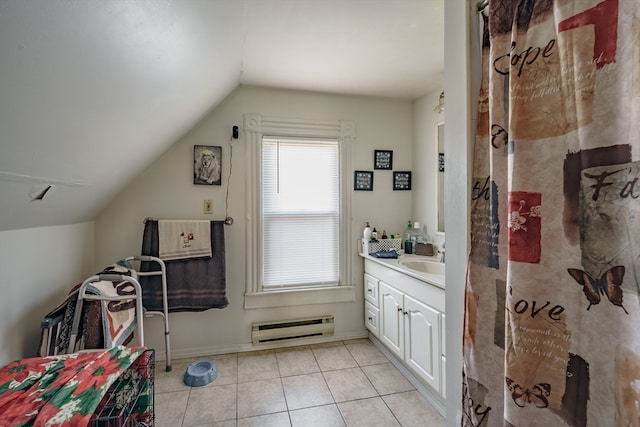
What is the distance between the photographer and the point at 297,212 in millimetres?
2740

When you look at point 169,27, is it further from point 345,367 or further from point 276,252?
point 345,367

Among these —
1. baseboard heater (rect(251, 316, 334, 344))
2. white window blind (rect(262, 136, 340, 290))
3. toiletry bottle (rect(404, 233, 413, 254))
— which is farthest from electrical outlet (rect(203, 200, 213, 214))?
toiletry bottle (rect(404, 233, 413, 254))

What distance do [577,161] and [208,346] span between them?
2777 millimetres

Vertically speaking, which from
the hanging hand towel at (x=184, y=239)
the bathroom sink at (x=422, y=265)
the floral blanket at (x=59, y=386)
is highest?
the hanging hand towel at (x=184, y=239)

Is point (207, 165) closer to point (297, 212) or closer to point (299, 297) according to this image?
point (297, 212)

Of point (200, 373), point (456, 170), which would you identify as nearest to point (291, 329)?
point (200, 373)

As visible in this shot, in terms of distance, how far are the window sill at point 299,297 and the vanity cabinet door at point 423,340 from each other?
79 centimetres

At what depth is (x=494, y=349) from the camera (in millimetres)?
922

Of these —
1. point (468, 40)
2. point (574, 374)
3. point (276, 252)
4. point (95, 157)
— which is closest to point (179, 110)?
point (95, 157)

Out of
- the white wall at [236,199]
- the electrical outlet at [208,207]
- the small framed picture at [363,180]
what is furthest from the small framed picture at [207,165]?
the small framed picture at [363,180]

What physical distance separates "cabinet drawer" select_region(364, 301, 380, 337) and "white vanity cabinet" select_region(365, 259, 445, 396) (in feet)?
0.08

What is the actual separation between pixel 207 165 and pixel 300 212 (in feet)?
3.02

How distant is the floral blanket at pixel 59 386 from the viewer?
0.89m

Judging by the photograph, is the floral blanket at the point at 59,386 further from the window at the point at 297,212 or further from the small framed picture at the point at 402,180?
the small framed picture at the point at 402,180
